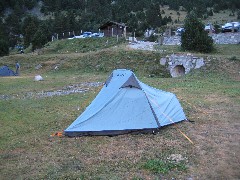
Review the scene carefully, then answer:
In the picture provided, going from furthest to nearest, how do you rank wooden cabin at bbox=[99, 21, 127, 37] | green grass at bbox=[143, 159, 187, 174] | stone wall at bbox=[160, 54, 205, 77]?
wooden cabin at bbox=[99, 21, 127, 37], stone wall at bbox=[160, 54, 205, 77], green grass at bbox=[143, 159, 187, 174]

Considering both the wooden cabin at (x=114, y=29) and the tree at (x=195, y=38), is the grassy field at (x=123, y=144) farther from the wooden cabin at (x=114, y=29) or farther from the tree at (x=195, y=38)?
the wooden cabin at (x=114, y=29)

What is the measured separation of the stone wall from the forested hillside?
2465cm

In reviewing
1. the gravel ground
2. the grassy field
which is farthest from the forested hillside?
the grassy field

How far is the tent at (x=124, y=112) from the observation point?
1113cm

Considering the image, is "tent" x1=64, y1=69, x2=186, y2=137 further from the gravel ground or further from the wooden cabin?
the wooden cabin

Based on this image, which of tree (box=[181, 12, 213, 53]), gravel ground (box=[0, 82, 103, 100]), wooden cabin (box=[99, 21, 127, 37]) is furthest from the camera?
wooden cabin (box=[99, 21, 127, 37])

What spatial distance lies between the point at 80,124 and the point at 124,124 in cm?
148

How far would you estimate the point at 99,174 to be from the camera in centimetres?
821

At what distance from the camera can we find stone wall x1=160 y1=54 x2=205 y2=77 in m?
26.9

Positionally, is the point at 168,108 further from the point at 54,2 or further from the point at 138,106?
the point at 54,2

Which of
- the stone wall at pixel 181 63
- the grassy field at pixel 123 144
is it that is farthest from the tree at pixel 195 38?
the grassy field at pixel 123 144

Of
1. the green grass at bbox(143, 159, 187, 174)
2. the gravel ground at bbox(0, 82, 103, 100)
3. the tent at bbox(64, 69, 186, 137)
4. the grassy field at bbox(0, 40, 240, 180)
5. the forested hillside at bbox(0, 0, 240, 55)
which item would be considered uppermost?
the forested hillside at bbox(0, 0, 240, 55)

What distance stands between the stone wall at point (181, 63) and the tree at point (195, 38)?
9.60 feet

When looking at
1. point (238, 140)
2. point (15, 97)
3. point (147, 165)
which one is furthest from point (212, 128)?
point (15, 97)
